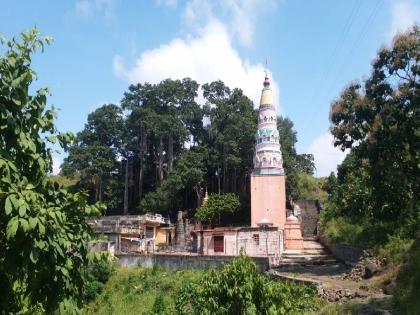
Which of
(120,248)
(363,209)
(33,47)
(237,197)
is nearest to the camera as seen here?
(33,47)

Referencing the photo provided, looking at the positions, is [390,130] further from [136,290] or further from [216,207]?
[216,207]

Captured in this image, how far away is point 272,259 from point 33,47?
62.3 ft

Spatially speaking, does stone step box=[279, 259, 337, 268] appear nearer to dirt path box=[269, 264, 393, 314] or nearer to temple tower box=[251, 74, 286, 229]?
dirt path box=[269, 264, 393, 314]

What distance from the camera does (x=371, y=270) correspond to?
16.8 meters

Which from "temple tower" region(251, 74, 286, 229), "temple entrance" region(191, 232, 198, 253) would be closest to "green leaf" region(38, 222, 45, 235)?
"temple entrance" region(191, 232, 198, 253)

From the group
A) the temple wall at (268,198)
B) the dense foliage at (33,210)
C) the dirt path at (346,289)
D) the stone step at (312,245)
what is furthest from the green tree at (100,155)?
the dense foliage at (33,210)

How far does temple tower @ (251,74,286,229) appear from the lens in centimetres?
3075

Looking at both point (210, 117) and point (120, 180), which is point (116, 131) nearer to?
point (120, 180)

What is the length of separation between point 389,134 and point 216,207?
18.0 m

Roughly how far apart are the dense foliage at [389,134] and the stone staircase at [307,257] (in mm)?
2272

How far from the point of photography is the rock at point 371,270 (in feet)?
54.8

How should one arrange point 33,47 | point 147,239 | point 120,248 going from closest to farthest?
point 33,47 < point 120,248 < point 147,239

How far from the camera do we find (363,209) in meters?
24.5

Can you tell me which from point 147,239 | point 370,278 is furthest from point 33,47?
point 147,239
